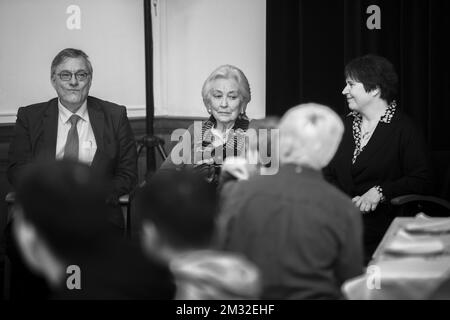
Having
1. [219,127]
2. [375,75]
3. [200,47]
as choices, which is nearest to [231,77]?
[219,127]

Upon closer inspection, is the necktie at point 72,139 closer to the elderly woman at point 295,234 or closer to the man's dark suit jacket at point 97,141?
the man's dark suit jacket at point 97,141

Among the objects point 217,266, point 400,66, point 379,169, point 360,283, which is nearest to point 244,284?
point 217,266

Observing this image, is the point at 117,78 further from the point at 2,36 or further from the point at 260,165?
the point at 260,165

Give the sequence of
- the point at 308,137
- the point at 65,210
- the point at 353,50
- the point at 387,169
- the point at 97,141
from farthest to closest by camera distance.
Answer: the point at 353,50 < the point at 97,141 < the point at 387,169 < the point at 308,137 < the point at 65,210

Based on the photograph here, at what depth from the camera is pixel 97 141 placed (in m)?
4.03

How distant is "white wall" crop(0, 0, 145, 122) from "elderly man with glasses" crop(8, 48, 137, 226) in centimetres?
101

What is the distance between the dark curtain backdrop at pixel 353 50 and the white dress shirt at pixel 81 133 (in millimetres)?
1148

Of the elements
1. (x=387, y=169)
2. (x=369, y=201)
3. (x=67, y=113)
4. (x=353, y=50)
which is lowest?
→ (x=369, y=201)

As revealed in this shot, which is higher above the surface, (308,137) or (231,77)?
(231,77)

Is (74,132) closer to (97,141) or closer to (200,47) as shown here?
(97,141)

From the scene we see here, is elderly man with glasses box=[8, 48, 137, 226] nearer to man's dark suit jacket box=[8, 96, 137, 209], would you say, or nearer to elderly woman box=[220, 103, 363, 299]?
man's dark suit jacket box=[8, 96, 137, 209]

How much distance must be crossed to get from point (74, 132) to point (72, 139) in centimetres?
4

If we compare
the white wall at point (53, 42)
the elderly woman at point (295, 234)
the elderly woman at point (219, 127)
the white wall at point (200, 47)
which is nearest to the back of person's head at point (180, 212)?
the elderly woman at point (295, 234)
